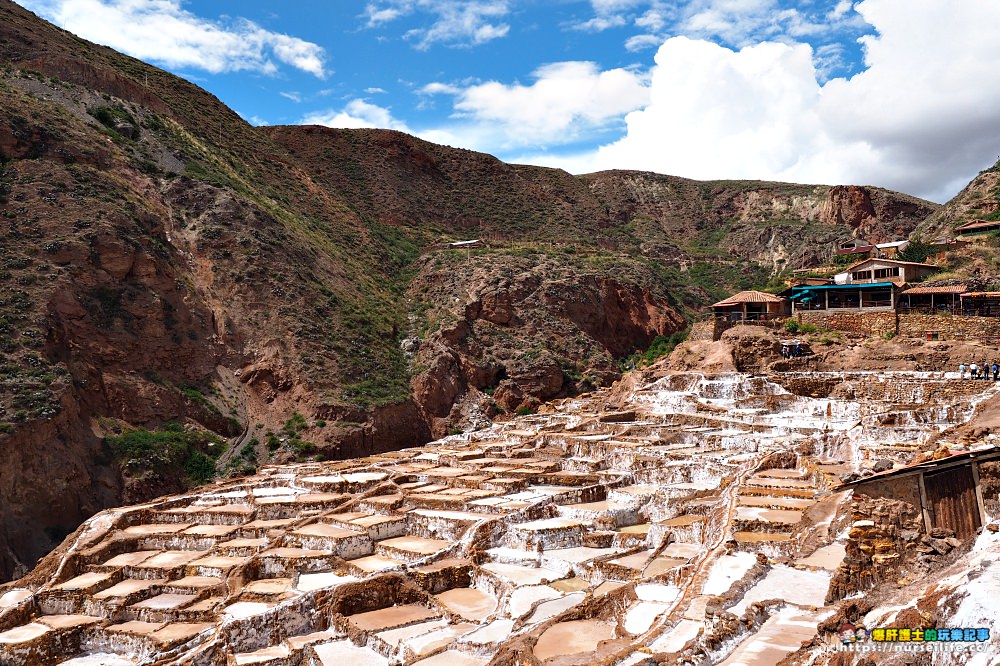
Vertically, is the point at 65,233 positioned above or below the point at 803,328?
above

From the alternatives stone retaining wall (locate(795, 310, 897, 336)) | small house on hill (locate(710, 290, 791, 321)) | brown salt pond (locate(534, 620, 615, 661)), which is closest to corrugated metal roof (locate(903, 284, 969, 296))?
stone retaining wall (locate(795, 310, 897, 336))

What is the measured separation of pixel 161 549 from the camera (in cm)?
2125

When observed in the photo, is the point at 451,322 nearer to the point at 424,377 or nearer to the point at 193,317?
the point at 424,377

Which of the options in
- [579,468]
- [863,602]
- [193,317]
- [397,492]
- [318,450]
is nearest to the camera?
[863,602]

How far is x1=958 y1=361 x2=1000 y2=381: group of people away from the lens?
2738 centimetres

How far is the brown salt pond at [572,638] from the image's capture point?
1222 cm

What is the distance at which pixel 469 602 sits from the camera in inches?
630

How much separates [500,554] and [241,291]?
1136 inches

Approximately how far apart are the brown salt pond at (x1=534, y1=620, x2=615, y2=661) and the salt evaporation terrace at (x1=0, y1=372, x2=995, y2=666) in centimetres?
5

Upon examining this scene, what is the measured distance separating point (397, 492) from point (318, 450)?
1179cm

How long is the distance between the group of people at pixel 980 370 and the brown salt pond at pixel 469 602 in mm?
20563

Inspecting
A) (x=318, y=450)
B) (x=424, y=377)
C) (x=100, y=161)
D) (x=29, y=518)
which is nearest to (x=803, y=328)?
(x=424, y=377)

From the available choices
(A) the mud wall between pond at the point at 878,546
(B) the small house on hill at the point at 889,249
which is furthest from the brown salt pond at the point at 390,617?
(B) the small house on hill at the point at 889,249

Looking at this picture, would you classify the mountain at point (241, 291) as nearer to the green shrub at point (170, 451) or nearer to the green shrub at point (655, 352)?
the green shrub at point (170, 451)
